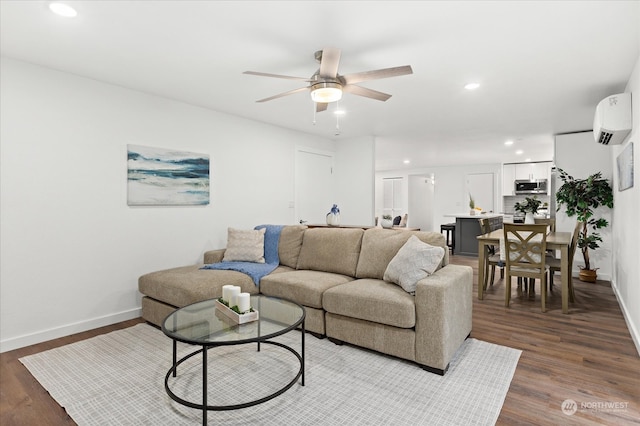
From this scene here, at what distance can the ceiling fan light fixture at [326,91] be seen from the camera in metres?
2.57

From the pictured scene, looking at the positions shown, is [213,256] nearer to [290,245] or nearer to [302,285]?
[290,245]

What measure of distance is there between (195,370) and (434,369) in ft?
5.57

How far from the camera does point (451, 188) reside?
34.4 feet

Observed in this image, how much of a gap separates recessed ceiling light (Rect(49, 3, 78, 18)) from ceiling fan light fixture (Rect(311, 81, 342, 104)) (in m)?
1.61

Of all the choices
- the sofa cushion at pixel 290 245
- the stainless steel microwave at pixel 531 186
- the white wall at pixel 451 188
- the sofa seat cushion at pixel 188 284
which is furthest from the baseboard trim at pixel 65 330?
the stainless steel microwave at pixel 531 186

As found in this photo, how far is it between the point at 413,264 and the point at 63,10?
2966mm

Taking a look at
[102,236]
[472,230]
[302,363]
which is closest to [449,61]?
[302,363]

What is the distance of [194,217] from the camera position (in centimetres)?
420

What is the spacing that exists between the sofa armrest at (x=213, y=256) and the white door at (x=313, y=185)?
1801 millimetres

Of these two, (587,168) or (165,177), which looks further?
(587,168)

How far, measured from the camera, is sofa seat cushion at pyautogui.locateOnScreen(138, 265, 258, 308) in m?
3.01

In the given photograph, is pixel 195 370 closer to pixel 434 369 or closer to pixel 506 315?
pixel 434 369

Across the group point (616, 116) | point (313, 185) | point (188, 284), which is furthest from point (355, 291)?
point (313, 185)

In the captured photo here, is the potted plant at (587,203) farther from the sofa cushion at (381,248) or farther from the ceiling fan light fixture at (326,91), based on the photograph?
the ceiling fan light fixture at (326,91)
